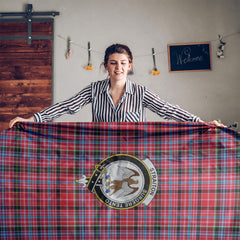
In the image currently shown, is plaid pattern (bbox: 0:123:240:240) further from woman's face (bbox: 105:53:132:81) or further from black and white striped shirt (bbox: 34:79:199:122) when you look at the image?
woman's face (bbox: 105:53:132:81)

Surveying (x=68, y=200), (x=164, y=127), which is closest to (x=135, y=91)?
(x=164, y=127)

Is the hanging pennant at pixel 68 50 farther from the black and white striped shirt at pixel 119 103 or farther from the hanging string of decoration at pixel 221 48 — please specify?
the hanging string of decoration at pixel 221 48

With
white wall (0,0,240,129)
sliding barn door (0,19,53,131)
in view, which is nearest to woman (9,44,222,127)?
white wall (0,0,240,129)

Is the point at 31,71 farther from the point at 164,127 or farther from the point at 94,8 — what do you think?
the point at 164,127

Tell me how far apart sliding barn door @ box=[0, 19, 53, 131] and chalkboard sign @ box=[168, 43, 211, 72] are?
1375 millimetres

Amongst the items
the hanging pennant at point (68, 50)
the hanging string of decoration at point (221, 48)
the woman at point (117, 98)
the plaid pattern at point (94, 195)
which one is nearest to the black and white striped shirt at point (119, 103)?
the woman at point (117, 98)

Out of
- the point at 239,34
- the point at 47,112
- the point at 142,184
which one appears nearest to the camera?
the point at 142,184

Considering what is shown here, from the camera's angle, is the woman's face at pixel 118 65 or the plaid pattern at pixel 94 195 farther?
the woman's face at pixel 118 65

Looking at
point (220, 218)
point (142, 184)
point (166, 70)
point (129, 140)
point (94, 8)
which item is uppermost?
point (94, 8)

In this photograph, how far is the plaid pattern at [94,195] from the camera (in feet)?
5.44

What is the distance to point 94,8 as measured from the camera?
3.47 metres

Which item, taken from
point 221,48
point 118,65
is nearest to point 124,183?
point 118,65

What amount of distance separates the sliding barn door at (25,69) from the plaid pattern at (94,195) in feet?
A: 5.89

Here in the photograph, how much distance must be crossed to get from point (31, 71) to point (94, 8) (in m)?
1.01
